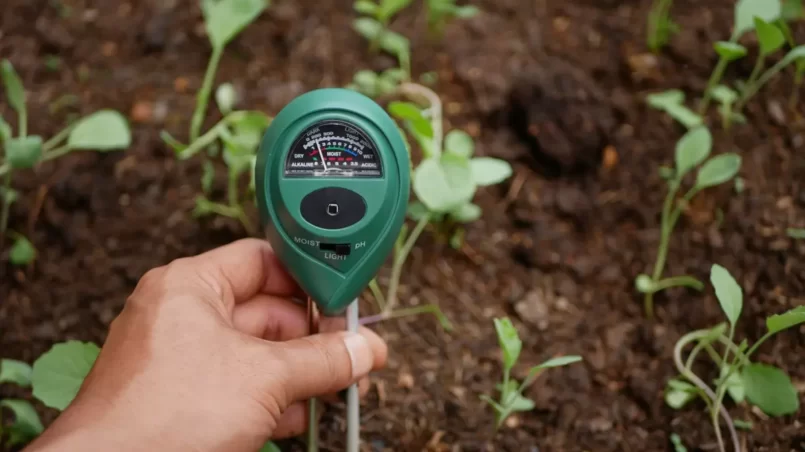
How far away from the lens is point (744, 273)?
3.89 feet

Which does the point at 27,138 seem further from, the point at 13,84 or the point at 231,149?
the point at 231,149

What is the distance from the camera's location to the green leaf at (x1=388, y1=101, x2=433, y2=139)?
1.01 metres

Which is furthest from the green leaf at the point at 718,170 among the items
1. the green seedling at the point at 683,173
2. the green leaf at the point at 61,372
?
the green leaf at the point at 61,372

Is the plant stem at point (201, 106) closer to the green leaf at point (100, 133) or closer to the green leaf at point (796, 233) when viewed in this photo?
the green leaf at point (100, 133)

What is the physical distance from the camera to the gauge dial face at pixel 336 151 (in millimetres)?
860

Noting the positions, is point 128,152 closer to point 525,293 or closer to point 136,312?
point 136,312

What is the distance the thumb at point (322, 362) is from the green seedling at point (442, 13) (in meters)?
0.75

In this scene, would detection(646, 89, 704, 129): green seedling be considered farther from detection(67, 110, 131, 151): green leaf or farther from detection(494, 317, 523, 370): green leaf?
detection(67, 110, 131, 151): green leaf

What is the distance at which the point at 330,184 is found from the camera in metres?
0.86

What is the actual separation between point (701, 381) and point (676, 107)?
519 millimetres

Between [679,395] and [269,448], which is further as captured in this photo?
[679,395]

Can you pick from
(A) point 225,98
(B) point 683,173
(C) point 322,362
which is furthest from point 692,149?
(A) point 225,98

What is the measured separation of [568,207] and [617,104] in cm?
26

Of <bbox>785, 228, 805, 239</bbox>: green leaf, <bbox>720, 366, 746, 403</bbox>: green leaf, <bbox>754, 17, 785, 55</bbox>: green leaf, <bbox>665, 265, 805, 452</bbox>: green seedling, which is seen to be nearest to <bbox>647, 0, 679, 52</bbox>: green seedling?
<bbox>754, 17, 785, 55</bbox>: green leaf
